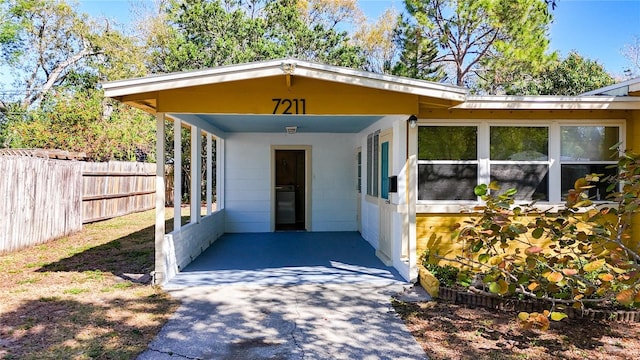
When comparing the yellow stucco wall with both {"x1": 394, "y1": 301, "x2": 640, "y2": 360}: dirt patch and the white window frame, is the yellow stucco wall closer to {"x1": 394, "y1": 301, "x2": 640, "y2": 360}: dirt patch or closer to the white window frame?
the white window frame

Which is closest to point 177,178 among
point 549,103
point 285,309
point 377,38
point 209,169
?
point 209,169

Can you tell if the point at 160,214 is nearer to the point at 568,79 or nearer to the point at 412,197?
the point at 412,197

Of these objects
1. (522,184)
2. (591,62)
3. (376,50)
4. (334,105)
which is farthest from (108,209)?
(591,62)

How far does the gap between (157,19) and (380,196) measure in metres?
19.2

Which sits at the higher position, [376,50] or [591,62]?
[376,50]

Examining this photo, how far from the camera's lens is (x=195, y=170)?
23.8ft

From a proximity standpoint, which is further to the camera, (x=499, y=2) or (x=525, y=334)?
(x=499, y=2)

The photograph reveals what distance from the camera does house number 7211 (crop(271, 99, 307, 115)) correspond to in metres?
5.64

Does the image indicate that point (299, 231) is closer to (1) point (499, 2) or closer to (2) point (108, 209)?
(2) point (108, 209)

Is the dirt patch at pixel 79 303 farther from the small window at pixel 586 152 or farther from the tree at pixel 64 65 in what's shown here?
the tree at pixel 64 65

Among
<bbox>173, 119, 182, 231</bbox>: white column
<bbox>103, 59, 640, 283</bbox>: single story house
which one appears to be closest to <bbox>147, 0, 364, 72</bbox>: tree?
<bbox>103, 59, 640, 283</bbox>: single story house

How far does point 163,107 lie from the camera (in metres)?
5.57

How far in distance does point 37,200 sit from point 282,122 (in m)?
4.90

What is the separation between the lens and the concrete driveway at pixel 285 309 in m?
3.88
